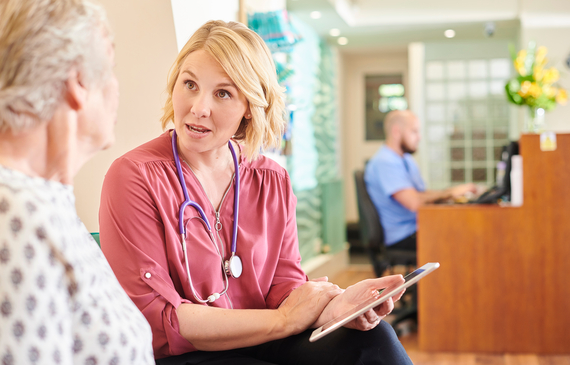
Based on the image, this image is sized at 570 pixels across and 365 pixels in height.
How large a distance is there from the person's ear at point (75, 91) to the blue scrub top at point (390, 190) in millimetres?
2842

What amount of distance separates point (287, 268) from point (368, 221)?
209cm

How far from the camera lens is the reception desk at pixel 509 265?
112 inches

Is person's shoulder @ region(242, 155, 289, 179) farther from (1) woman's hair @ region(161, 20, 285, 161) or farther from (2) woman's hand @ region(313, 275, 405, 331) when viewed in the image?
(2) woman's hand @ region(313, 275, 405, 331)

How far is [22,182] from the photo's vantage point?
0.66 metres

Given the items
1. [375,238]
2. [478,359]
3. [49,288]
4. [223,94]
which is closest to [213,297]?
[223,94]

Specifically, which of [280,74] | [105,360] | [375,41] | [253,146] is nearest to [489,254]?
[280,74]

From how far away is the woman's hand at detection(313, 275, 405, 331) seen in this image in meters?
1.13

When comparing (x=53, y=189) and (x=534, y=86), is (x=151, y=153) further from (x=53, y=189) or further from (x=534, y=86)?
(x=534, y=86)

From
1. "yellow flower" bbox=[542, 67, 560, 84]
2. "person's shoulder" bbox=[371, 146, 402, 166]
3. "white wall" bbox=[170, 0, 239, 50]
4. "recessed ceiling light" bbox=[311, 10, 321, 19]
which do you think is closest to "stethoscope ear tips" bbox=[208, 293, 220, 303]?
"white wall" bbox=[170, 0, 239, 50]

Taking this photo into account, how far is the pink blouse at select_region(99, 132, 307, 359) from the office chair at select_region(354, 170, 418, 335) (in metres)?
2.04

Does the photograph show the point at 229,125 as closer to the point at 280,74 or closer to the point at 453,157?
the point at 280,74

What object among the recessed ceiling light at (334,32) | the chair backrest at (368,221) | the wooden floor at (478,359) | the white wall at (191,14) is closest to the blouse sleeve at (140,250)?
the white wall at (191,14)

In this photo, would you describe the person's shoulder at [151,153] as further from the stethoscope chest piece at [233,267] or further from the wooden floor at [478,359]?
the wooden floor at [478,359]

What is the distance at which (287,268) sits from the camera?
1361 millimetres
